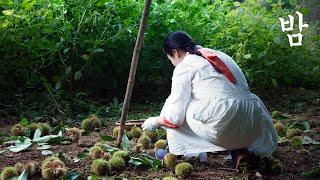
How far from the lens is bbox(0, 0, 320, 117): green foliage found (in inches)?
195

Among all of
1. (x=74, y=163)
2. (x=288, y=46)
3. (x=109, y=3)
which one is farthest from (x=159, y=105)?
(x=74, y=163)

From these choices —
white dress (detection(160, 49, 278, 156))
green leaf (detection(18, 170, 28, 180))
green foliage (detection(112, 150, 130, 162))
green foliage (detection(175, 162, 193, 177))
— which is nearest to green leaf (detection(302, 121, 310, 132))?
white dress (detection(160, 49, 278, 156))

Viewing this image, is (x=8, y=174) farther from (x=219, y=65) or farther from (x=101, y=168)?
(x=219, y=65)

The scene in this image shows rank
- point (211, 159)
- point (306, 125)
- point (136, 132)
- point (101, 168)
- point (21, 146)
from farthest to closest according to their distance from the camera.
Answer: point (306, 125) < point (136, 132) < point (21, 146) < point (211, 159) < point (101, 168)

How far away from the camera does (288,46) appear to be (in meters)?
5.90

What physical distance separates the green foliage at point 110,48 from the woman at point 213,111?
1.98 meters

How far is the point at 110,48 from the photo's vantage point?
5.40m

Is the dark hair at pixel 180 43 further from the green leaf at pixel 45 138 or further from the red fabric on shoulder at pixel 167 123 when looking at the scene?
the green leaf at pixel 45 138

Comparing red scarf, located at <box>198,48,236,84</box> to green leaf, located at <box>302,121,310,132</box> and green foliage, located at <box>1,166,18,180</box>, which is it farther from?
green leaf, located at <box>302,121,310,132</box>

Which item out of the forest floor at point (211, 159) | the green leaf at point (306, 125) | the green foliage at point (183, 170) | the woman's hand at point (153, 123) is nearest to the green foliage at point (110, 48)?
the forest floor at point (211, 159)

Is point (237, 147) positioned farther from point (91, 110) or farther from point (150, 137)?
point (91, 110)

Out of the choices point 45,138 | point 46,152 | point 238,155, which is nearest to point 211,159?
point 238,155

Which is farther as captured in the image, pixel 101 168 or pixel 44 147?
pixel 44 147

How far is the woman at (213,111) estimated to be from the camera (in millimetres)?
3025
